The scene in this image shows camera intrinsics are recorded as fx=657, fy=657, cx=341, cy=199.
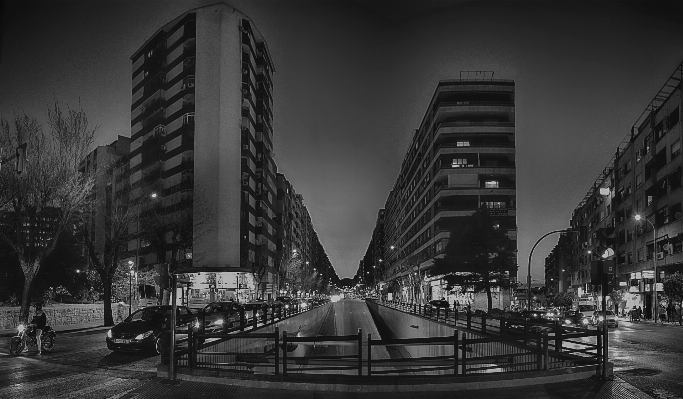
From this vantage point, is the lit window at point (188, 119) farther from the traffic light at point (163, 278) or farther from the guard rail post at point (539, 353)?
the guard rail post at point (539, 353)

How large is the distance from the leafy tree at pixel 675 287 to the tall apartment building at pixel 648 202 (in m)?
5.47

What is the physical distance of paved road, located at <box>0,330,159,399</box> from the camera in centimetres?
1434

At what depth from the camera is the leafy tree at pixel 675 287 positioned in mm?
54406

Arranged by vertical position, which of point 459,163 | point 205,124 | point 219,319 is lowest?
point 219,319

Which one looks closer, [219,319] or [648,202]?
[219,319]

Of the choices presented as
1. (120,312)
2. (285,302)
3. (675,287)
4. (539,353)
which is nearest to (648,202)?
(675,287)

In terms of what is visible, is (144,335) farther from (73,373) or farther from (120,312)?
(120,312)

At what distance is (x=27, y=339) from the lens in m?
22.8

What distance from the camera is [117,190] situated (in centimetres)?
4828

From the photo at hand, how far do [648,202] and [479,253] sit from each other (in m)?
24.0

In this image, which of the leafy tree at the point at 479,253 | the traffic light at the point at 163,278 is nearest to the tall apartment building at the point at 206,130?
the leafy tree at the point at 479,253

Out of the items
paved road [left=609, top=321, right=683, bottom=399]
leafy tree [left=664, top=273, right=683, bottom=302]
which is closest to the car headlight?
paved road [left=609, top=321, right=683, bottom=399]

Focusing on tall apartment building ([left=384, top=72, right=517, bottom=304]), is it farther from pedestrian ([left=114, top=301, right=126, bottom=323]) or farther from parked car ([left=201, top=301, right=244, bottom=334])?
parked car ([left=201, top=301, right=244, bottom=334])

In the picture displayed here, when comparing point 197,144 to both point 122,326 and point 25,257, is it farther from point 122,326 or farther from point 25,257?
point 122,326
